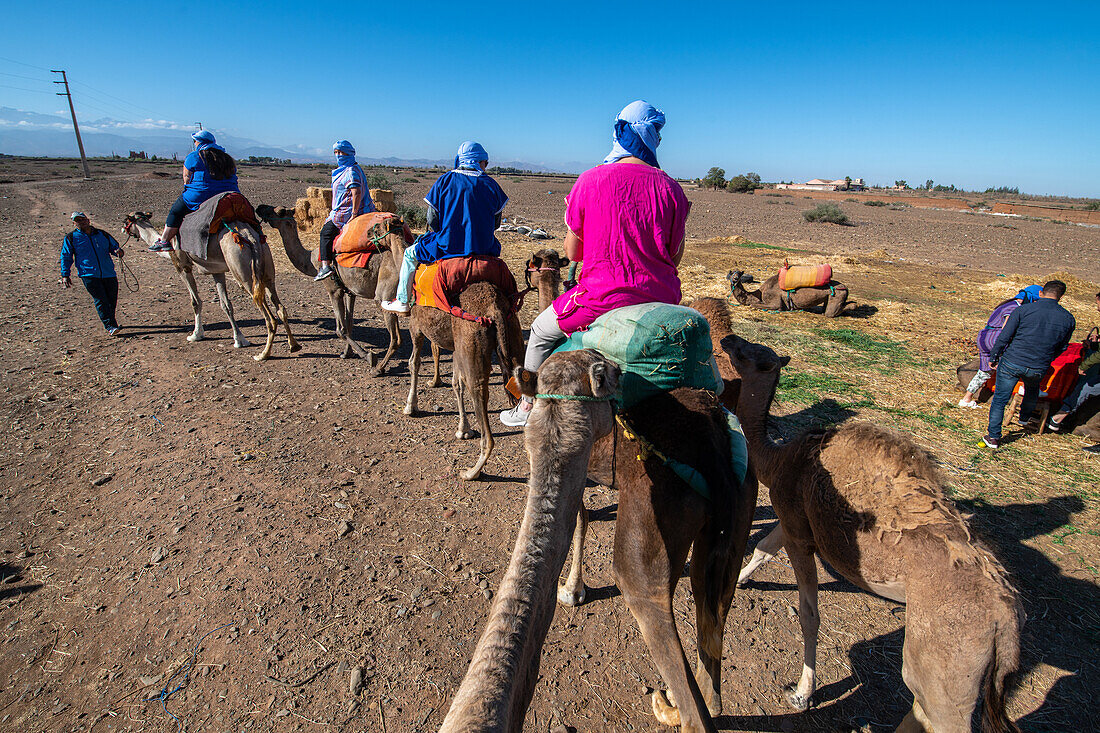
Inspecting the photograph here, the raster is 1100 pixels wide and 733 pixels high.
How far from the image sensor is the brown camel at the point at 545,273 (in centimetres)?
524

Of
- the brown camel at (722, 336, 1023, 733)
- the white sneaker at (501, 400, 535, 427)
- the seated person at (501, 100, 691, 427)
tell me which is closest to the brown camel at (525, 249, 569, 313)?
the white sneaker at (501, 400, 535, 427)

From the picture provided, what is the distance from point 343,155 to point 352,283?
256 cm

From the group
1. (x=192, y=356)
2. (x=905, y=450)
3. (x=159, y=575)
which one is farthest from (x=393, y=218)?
(x=905, y=450)

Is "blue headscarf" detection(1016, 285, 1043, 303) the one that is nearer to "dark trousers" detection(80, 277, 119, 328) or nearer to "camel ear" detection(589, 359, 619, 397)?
"camel ear" detection(589, 359, 619, 397)

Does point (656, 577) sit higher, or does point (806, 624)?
point (656, 577)

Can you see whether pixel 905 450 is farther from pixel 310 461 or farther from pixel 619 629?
pixel 310 461

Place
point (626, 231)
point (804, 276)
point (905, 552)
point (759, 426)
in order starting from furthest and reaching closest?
point (804, 276), point (759, 426), point (626, 231), point (905, 552)

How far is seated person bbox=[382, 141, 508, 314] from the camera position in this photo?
5176 mm

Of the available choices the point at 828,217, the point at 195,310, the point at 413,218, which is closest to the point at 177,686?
the point at 195,310

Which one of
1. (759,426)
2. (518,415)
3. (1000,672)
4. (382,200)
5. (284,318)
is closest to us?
(1000,672)

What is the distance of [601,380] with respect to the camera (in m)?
1.62

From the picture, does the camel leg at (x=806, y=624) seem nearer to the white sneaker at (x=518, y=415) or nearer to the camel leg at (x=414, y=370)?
the white sneaker at (x=518, y=415)

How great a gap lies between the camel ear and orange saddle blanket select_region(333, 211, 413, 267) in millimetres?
6119

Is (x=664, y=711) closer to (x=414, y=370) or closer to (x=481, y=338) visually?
(x=481, y=338)
